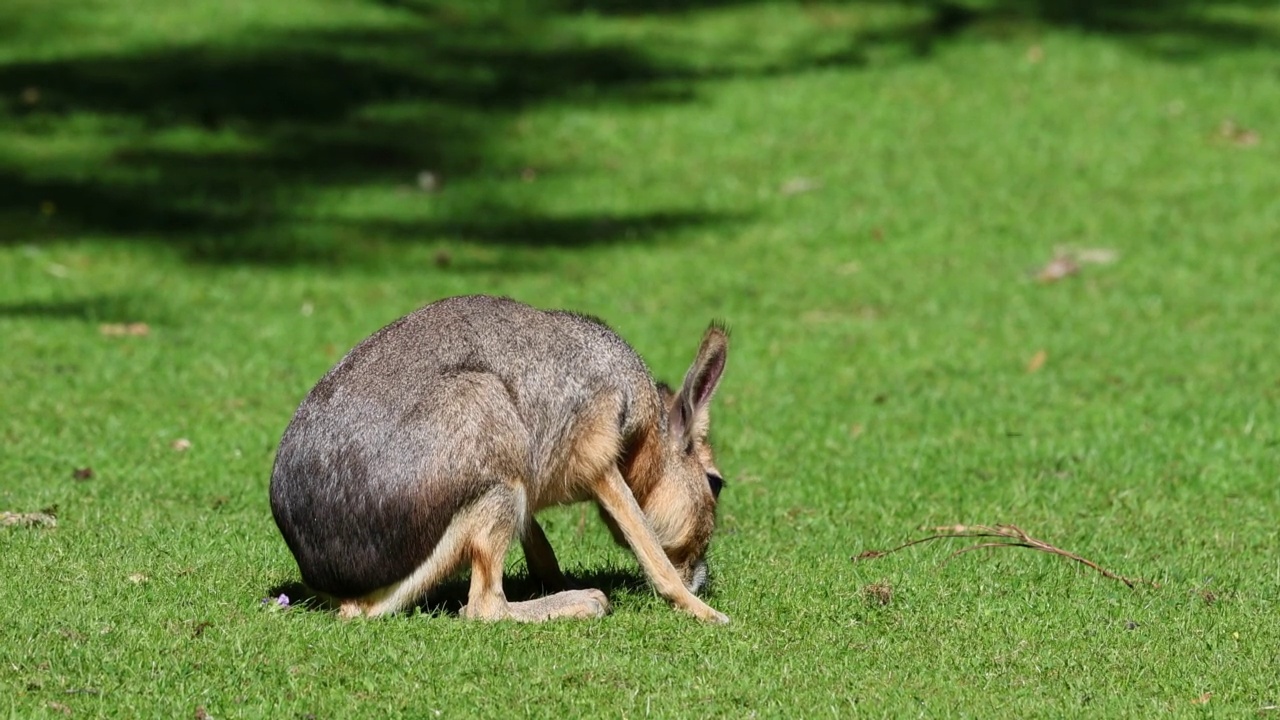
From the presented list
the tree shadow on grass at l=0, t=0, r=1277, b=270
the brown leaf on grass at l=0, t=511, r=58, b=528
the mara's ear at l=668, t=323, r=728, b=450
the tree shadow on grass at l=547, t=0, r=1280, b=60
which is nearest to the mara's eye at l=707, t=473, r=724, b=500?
the mara's ear at l=668, t=323, r=728, b=450

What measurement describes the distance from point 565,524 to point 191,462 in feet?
6.88

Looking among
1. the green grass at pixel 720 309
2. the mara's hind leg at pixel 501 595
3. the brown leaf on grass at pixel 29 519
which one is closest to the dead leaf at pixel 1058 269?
the green grass at pixel 720 309

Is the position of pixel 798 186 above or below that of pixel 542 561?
below

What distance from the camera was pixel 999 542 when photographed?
798 cm

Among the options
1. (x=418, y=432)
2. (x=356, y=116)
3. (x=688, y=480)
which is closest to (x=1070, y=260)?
(x=356, y=116)

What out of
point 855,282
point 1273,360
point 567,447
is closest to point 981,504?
point 567,447

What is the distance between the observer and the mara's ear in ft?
22.7

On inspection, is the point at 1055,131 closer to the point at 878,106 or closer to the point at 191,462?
the point at 878,106

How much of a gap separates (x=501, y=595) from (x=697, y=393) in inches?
46.6

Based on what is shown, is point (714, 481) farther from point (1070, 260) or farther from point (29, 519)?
point (1070, 260)

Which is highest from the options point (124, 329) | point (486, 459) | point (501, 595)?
point (486, 459)

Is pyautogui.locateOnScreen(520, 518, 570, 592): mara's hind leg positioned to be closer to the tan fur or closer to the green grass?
the tan fur

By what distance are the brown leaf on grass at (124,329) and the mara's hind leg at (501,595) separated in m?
6.08

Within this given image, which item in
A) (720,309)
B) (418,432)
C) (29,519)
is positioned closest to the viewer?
(418,432)
